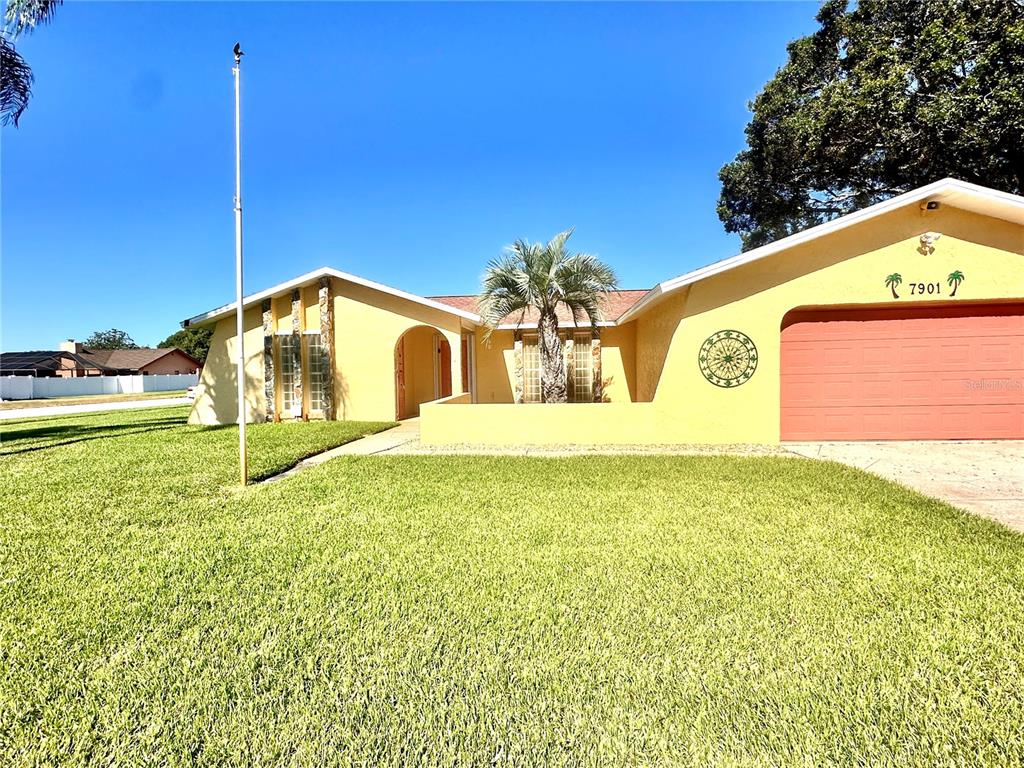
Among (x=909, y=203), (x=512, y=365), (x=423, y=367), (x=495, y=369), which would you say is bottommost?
(x=495, y=369)

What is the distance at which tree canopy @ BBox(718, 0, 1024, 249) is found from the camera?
15.5m

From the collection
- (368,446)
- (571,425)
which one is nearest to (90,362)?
(368,446)

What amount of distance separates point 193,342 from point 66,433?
66.8 m

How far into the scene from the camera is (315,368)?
647 inches

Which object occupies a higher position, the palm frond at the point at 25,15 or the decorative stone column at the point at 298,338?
the palm frond at the point at 25,15

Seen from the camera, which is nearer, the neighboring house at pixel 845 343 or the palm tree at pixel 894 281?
the neighboring house at pixel 845 343

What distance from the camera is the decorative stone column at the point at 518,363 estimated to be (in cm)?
1856

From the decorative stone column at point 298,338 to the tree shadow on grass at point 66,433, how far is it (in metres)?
4.20

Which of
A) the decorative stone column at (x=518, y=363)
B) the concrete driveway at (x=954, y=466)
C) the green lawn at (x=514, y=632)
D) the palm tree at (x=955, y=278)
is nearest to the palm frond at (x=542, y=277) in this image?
the decorative stone column at (x=518, y=363)

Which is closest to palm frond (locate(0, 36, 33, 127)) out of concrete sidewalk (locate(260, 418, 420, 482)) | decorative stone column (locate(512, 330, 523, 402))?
concrete sidewalk (locate(260, 418, 420, 482))

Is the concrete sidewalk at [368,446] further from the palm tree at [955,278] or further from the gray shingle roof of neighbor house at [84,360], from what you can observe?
the gray shingle roof of neighbor house at [84,360]

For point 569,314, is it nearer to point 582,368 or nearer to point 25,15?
point 582,368

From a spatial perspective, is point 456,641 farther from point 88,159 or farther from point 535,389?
point 88,159

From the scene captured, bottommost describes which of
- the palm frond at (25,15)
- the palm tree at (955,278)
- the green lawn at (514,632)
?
the green lawn at (514,632)
